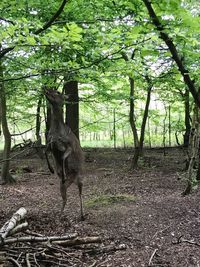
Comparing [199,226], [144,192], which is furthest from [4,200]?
[199,226]

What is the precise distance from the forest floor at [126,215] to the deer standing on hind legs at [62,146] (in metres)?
0.67

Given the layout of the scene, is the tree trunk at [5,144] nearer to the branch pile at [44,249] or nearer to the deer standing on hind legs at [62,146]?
the deer standing on hind legs at [62,146]

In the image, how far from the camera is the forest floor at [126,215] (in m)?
4.60

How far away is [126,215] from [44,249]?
2.34 meters

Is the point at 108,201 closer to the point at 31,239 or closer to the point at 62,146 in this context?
the point at 62,146

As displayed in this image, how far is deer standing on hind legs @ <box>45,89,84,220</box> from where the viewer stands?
226 inches

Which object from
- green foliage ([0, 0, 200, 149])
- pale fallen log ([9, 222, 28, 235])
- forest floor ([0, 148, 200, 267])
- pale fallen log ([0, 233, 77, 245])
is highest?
green foliage ([0, 0, 200, 149])

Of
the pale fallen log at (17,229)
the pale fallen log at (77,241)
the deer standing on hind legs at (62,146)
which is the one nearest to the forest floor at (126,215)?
the pale fallen log at (77,241)

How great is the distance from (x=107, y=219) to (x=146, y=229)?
817 mm

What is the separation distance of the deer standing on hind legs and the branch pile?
1.30 m


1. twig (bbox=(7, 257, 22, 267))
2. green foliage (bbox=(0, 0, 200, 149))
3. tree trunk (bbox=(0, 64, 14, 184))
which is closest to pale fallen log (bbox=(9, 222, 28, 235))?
twig (bbox=(7, 257, 22, 267))

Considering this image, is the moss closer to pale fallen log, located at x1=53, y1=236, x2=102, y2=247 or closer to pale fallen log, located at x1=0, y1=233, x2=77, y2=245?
pale fallen log, located at x1=53, y1=236, x2=102, y2=247

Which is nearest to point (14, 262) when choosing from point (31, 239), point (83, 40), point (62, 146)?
point (31, 239)

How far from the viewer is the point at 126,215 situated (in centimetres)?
641
